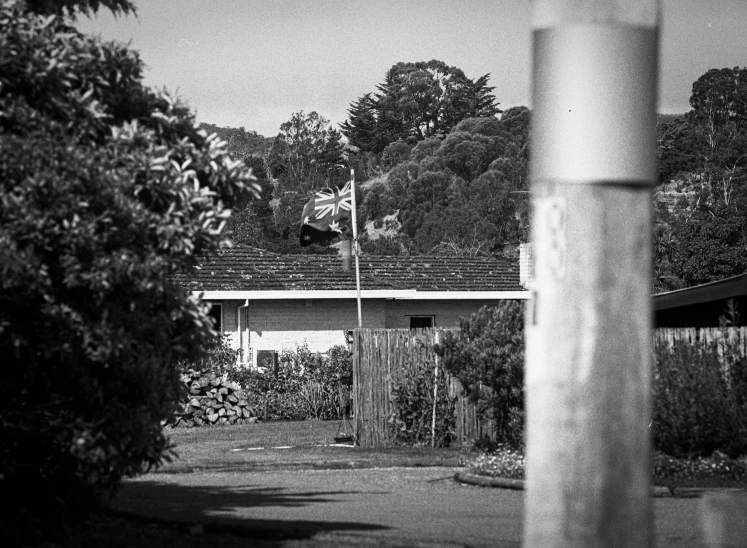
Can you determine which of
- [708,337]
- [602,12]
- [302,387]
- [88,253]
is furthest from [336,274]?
[602,12]

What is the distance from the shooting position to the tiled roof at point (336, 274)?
104 ft

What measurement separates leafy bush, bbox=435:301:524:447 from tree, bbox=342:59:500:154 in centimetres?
9319

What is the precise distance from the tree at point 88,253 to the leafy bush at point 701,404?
809 cm

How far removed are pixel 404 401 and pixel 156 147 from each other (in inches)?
459

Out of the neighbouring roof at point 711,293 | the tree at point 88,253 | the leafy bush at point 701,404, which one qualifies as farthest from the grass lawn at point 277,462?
the neighbouring roof at point 711,293

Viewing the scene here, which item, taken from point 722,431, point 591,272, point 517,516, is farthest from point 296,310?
point 591,272

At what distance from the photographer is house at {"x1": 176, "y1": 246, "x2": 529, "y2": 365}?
3127cm

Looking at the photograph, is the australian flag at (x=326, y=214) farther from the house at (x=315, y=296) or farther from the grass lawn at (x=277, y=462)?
the grass lawn at (x=277, y=462)

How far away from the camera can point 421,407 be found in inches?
784

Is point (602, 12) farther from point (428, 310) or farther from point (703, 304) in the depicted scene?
point (428, 310)

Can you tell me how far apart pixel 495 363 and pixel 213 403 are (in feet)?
35.4

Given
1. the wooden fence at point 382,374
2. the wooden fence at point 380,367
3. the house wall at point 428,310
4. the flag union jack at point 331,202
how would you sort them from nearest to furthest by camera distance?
the wooden fence at point 382,374 < the wooden fence at point 380,367 < the flag union jack at point 331,202 < the house wall at point 428,310

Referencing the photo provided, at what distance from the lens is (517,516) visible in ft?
38.5

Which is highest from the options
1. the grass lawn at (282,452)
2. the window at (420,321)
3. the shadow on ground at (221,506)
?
the window at (420,321)
